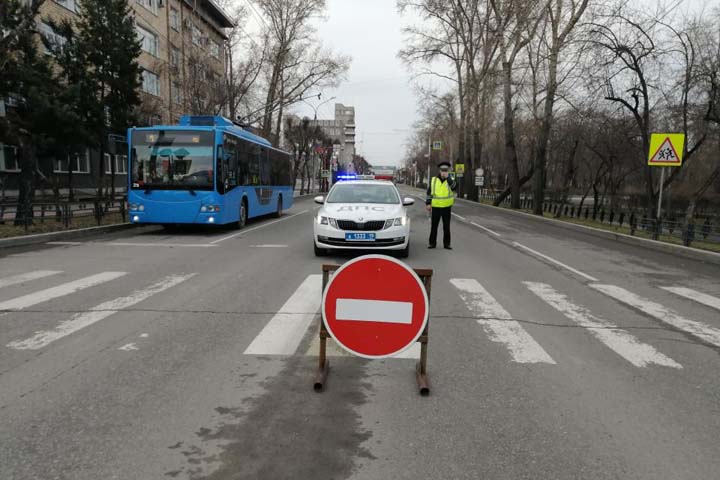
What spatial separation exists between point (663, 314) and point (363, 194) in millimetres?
6532

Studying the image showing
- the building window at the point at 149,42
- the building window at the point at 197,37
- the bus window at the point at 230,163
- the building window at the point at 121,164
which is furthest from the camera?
the building window at the point at 149,42

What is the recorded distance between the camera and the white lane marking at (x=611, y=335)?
4.86m

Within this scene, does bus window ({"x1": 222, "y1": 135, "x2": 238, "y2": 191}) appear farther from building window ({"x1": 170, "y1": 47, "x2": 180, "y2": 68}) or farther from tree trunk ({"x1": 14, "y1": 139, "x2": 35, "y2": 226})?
building window ({"x1": 170, "y1": 47, "x2": 180, "y2": 68})

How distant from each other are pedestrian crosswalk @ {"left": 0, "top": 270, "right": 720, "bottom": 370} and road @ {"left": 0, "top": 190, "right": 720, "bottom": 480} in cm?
4

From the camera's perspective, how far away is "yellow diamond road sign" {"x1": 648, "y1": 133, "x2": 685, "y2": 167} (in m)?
15.3

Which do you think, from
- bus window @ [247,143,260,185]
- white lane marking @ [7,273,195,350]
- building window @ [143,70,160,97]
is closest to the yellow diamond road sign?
bus window @ [247,143,260,185]

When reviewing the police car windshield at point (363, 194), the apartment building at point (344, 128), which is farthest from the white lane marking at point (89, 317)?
the apartment building at point (344, 128)

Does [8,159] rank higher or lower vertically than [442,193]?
higher

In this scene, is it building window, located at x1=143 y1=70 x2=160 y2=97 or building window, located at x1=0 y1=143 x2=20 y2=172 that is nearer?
building window, located at x1=0 y1=143 x2=20 y2=172

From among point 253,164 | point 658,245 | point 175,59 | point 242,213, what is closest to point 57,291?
point 242,213

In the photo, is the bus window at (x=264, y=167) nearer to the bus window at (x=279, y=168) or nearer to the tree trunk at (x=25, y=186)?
the bus window at (x=279, y=168)

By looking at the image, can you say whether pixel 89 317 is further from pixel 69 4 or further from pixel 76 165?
pixel 69 4

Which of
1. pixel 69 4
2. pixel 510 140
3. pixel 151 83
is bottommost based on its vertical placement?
pixel 510 140

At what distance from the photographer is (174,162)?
14.7 m
